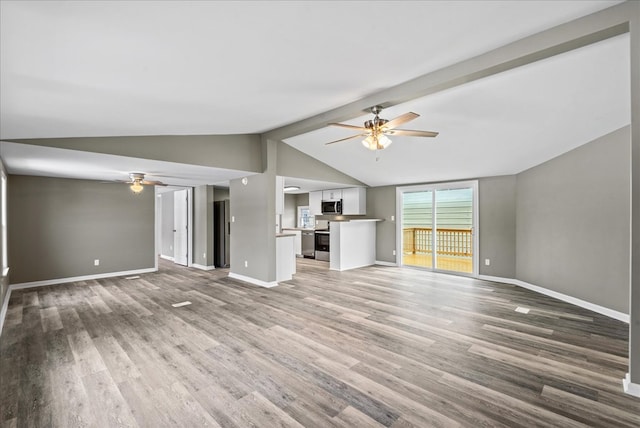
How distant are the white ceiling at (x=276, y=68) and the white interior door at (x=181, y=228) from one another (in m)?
3.84

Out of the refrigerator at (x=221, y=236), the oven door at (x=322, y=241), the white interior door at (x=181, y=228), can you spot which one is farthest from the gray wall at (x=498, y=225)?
the white interior door at (x=181, y=228)

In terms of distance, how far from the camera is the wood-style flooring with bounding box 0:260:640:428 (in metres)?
1.96

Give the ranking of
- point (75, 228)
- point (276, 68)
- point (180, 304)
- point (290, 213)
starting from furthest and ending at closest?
1. point (290, 213)
2. point (75, 228)
3. point (180, 304)
4. point (276, 68)

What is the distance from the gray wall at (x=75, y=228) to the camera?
211 inches

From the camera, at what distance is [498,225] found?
5.81 metres

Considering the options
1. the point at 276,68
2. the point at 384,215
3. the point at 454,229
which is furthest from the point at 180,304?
the point at 454,229

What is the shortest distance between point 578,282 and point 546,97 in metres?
2.86

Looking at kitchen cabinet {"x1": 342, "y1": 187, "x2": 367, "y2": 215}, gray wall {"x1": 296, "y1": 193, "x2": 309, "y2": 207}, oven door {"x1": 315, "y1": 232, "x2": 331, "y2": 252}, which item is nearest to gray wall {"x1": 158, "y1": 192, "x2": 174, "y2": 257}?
gray wall {"x1": 296, "y1": 193, "x2": 309, "y2": 207}

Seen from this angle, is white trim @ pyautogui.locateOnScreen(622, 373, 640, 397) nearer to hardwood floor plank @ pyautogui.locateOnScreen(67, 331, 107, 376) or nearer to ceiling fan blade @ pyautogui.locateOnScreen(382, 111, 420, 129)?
ceiling fan blade @ pyautogui.locateOnScreen(382, 111, 420, 129)

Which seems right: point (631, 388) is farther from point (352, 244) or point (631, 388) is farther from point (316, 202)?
point (316, 202)

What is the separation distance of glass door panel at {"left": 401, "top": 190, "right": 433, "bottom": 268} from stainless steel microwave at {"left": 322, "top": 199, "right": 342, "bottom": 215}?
173 centimetres

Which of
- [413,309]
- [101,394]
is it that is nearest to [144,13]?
[101,394]

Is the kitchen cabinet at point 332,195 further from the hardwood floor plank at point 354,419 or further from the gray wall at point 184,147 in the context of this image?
the hardwood floor plank at point 354,419

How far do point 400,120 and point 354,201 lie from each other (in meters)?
4.95
